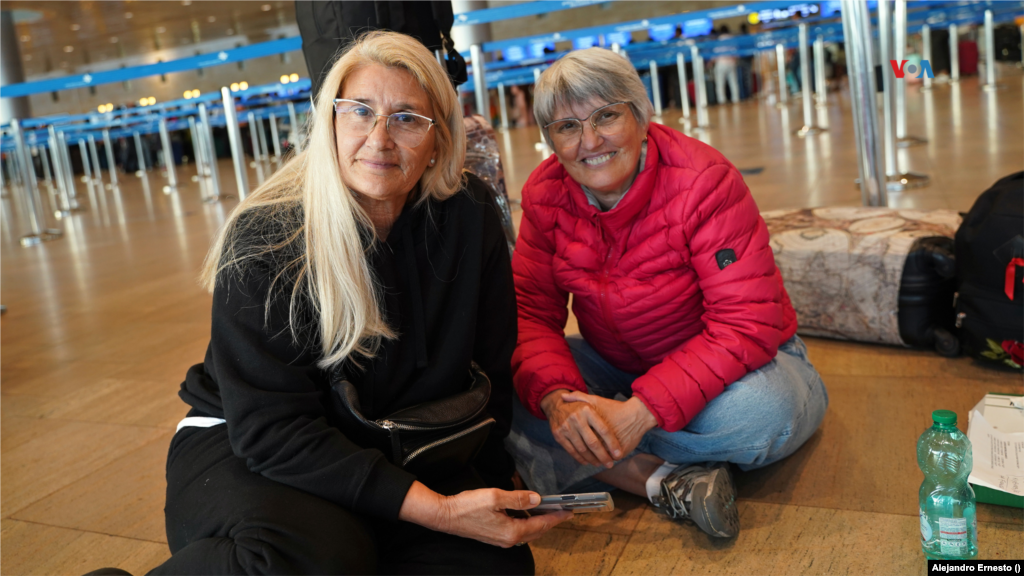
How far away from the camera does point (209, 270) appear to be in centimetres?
151

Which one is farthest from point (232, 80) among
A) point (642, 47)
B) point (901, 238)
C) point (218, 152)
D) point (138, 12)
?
point (901, 238)

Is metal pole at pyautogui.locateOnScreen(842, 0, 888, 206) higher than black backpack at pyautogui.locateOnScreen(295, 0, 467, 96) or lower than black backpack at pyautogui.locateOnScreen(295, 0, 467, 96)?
lower

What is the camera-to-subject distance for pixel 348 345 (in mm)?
1453

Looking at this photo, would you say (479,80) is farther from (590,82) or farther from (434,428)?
(434,428)

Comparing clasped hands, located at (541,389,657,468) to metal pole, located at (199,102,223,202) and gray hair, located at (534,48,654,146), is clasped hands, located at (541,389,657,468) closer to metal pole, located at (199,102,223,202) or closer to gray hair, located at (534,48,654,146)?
gray hair, located at (534,48,654,146)

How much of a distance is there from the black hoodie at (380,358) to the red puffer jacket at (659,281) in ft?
0.81

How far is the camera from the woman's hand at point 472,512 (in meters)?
1.38

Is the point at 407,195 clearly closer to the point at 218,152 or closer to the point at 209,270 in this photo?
the point at 209,270

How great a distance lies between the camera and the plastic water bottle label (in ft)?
4.74

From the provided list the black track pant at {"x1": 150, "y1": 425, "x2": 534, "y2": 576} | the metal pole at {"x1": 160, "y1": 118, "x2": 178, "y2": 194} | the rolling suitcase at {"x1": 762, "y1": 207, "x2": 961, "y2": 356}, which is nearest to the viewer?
the black track pant at {"x1": 150, "y1": 425, "x2": 534, "y2": 576}

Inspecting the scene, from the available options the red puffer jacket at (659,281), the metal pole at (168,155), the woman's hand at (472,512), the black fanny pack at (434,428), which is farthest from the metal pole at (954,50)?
the woman's hand at (472,512)

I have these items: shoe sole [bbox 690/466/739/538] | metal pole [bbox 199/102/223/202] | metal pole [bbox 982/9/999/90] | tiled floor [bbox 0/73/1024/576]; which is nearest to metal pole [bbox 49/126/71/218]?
metal pole [bbox 199/102/223/202]

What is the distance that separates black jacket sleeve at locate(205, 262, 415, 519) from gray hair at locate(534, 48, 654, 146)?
0.75m

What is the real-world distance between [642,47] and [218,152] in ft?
51.1
